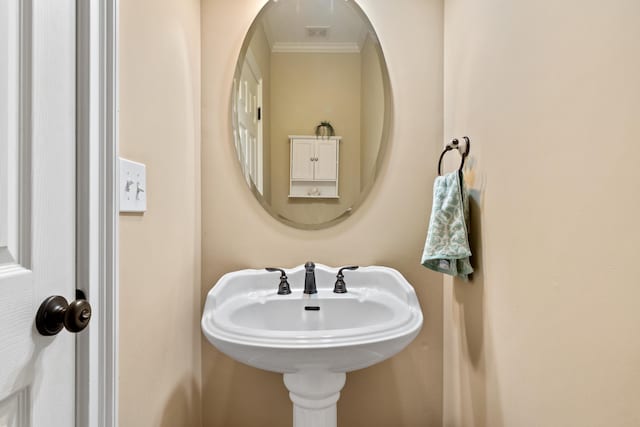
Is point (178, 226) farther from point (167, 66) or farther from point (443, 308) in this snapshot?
point (443, 308)

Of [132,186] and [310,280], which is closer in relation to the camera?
[132,186]

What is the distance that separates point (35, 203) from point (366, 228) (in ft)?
3.16

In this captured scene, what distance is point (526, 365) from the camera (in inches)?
29.0

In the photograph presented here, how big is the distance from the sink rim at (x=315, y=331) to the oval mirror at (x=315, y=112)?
268 mm

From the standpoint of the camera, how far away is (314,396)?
91cm

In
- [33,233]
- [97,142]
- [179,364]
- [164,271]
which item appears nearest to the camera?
[33,233]

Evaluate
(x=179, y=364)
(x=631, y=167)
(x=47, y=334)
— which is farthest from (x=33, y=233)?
(x=631, y=167)

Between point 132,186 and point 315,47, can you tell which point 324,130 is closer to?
point 315,47

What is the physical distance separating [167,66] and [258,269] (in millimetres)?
730

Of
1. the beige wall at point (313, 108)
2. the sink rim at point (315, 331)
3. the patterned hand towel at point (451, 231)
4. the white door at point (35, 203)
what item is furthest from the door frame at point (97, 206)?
the patterned hand towel at point (451, 231)

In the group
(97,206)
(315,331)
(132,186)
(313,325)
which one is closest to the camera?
(97,206)

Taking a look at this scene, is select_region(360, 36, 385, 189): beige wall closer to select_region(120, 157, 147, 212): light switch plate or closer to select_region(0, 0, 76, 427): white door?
select_region(120, 157, 147, 212): light switch plate

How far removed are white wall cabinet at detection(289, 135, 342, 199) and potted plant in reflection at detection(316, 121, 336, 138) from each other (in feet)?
0.04

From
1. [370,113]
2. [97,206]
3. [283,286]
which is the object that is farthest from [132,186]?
[370,113]
